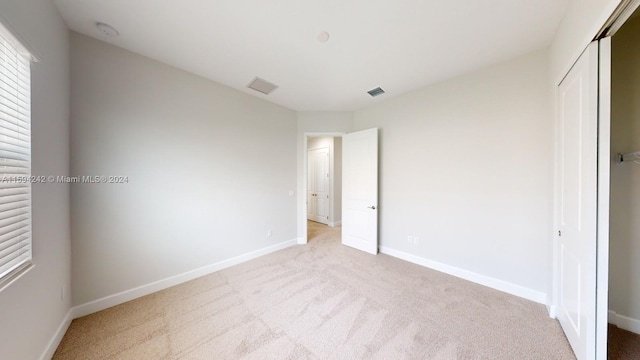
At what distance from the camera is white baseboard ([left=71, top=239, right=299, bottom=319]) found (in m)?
1.99

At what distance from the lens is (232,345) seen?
164 cm

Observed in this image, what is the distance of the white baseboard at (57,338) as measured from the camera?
1478mm

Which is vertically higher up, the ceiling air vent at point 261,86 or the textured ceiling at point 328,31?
the textured ceiling at point 328,31

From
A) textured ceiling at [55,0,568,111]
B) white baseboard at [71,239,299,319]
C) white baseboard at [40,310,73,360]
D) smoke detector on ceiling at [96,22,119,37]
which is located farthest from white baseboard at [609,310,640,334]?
smoke detector on ceiling at [96,22,119,37]

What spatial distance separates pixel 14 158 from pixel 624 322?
15.4 feet

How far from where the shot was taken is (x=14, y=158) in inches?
49.3

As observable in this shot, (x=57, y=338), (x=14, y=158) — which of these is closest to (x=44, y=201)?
(x=14, y=158)

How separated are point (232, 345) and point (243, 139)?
2.54 metres

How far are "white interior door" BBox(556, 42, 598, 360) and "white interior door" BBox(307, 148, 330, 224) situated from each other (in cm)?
438

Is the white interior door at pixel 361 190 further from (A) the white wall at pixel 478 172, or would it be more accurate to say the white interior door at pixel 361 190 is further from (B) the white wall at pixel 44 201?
(B) the white wall at pixel 44 201

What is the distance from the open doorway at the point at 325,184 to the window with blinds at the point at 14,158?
4.29 m

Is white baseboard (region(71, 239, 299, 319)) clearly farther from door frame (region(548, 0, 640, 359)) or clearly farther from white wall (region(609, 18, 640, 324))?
white wall (region(609, 18, 640, 324))

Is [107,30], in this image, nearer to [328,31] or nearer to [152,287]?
[328,31]

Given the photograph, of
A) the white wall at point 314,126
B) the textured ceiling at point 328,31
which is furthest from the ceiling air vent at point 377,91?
the white wall at point 314,126
